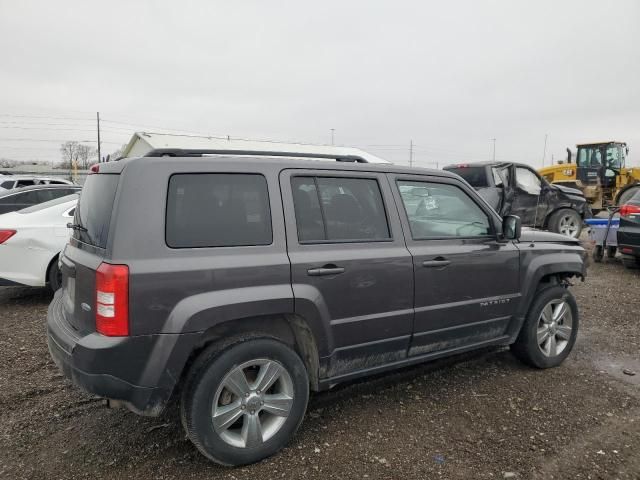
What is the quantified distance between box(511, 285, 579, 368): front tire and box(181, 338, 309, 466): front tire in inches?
86.1

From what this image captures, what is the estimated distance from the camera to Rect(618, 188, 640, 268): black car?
768cm

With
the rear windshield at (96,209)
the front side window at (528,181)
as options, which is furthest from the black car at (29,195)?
the front side window at (528,181)

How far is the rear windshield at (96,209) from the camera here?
2562 mm

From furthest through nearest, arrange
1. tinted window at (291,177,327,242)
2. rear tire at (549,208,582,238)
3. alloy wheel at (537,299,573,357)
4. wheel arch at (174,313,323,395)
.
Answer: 1. rear tire at (549,208,582,238)
2. alloy wheel at (537,299,573,357)
3. tinted window at (291,177,327,242)
4. wheel arch at (174,313,323,395)

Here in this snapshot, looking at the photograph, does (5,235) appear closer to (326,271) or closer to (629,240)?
(326,271)

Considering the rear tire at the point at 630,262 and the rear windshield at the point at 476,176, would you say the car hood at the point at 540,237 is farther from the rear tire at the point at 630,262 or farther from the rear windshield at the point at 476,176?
the rear windshield at the point at 476,176

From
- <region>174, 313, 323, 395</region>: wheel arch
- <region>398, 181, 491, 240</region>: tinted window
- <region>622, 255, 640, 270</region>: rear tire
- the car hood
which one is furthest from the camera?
<region>622, 255, 640, 270</region>: rear tire

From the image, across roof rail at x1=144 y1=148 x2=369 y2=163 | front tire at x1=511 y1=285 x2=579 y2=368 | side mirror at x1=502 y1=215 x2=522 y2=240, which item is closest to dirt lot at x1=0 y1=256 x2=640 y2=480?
front tire at x1=511 y1=285 x2=579 y2=368

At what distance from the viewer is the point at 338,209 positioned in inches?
122

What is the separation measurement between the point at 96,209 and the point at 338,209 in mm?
1475

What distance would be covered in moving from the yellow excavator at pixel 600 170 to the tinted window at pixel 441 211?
1443 centimetres

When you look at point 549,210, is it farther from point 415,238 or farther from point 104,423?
point 104,423

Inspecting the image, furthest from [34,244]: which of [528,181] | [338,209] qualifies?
[528,181]

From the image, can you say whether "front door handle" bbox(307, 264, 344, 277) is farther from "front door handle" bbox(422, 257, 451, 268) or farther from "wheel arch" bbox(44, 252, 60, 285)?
"wheel arch" bbox(44, 252, 60, 285)
